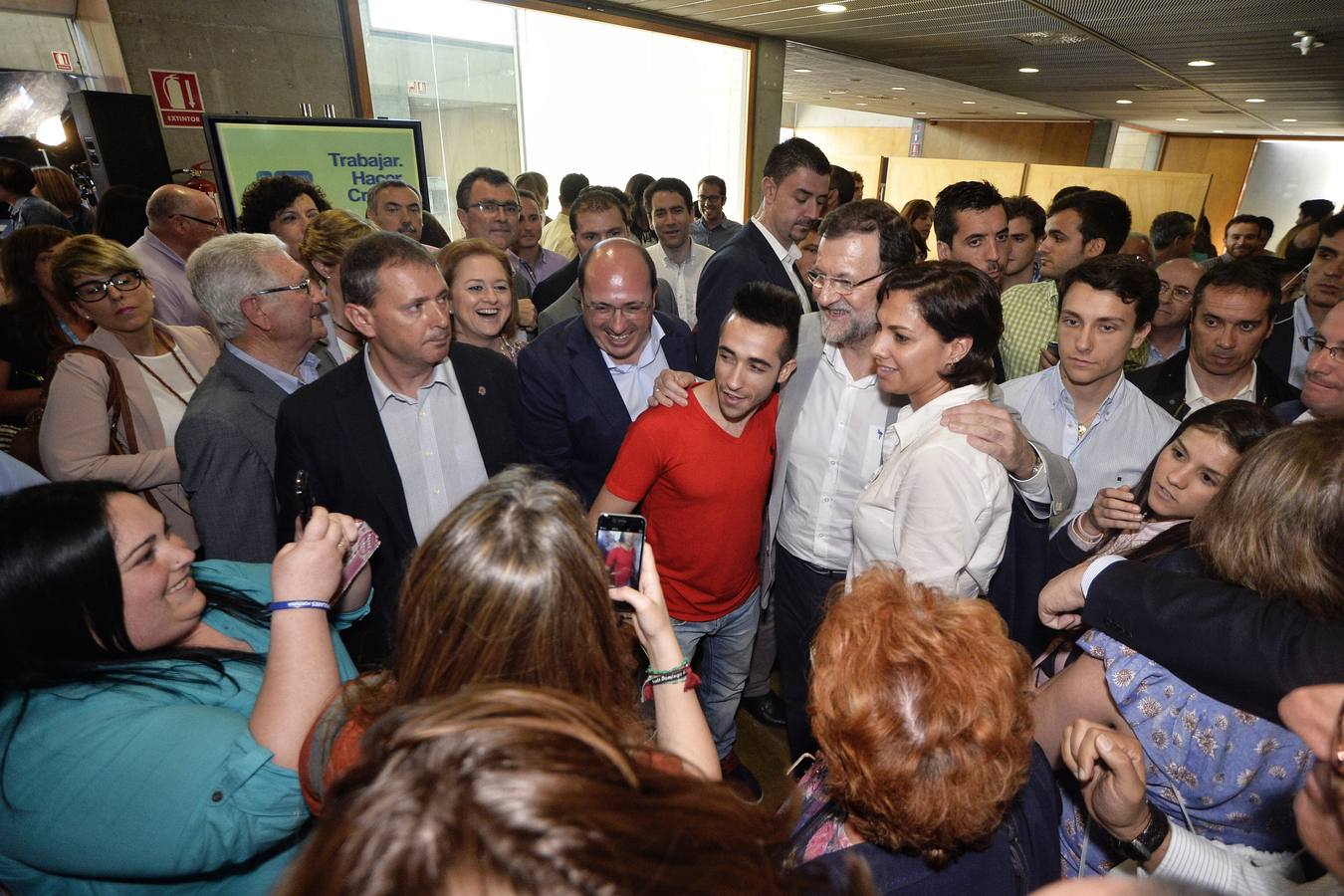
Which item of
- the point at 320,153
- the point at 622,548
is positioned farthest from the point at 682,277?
the point at 622,548

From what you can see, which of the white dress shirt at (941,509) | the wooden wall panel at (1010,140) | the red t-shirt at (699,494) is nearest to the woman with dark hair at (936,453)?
the white dress shirt at (941,509)

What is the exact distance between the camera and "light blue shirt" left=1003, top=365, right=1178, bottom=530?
2.48m

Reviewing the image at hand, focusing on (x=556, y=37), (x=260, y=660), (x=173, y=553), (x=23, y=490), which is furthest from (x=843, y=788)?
(x=556, y=37)

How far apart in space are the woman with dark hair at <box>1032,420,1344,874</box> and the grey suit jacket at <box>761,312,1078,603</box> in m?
0.86

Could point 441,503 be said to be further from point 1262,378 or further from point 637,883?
point 1262,378

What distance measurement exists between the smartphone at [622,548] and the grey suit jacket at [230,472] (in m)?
1.43

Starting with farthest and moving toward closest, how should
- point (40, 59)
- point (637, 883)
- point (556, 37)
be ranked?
point (40, 59), point (556, 37), point (637, 883)

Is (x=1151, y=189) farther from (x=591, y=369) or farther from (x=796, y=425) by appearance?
(x=591, y=369)

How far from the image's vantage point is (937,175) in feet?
53.7

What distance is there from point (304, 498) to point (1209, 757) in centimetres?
235

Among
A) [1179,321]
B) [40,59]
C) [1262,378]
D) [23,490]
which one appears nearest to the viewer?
[23,490]

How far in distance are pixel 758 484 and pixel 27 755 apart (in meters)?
1.98

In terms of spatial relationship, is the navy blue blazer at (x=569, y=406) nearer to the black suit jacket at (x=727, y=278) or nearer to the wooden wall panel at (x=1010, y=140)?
the black suit jacket at (x=727, y=278)

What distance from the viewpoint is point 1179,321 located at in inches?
139
